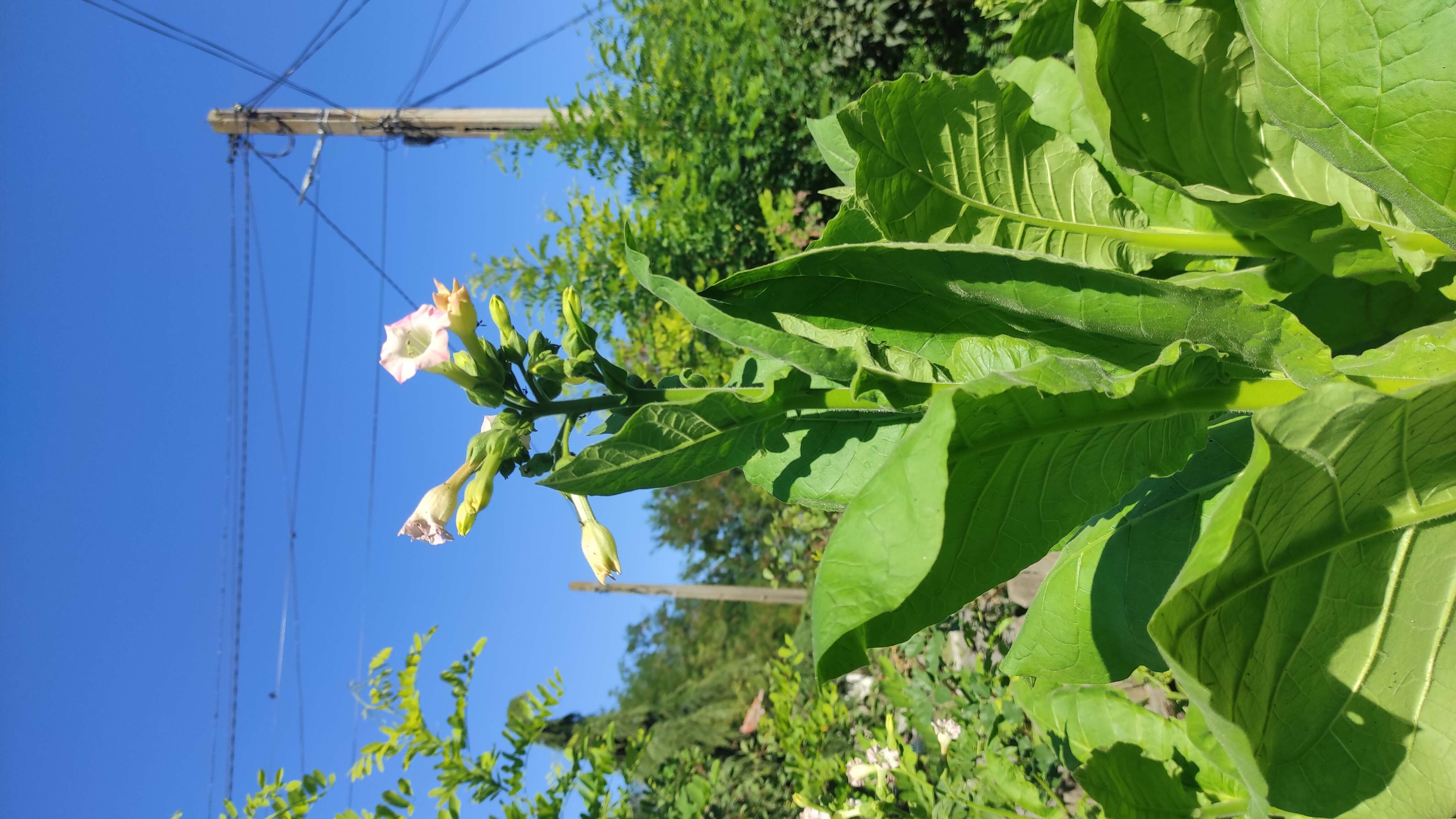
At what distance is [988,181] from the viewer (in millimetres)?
1160

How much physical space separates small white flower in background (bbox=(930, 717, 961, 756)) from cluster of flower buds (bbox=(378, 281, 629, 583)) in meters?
1.73

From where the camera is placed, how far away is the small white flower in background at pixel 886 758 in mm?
2316

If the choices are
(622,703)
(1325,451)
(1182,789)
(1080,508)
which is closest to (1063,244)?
(1080,508)

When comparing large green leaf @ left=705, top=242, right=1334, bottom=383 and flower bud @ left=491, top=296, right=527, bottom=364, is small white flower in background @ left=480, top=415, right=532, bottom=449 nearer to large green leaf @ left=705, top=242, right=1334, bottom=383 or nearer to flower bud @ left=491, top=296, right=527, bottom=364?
flower bud @ left=491, top=296, right=527, bottom=364

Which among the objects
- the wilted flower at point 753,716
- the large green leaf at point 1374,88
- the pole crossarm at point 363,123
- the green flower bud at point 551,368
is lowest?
the wilted flower at point 753,716

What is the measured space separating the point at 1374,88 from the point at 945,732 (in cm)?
226

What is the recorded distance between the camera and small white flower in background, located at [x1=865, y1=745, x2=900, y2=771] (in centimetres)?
232

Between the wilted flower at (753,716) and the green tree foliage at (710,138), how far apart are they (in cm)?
237

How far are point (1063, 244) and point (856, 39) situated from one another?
393 centimetres

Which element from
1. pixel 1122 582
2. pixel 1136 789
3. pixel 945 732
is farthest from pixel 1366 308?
pixel 945 732

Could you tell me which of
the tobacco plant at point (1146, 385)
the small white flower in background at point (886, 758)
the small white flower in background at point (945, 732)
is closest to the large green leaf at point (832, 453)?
the tobacco plant at point (1146, 385)

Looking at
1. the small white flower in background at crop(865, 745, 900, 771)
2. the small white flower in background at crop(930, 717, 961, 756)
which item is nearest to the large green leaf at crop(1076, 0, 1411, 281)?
the small white flower in background at crop(865, 745, 900, 771)

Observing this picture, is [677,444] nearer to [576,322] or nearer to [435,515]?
[576,322]

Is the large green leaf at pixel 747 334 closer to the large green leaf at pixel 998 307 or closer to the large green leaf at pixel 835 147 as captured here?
the large green leaf at pixel 998 307
